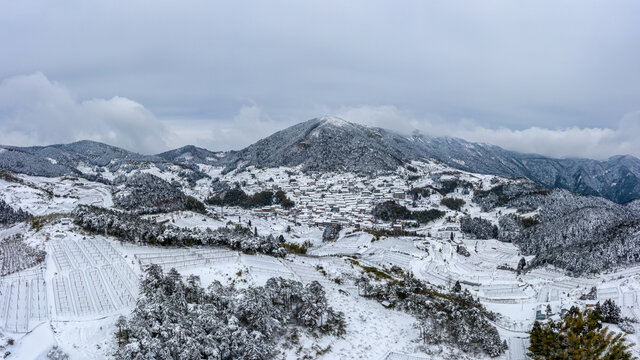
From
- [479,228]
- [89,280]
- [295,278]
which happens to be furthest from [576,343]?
[479,228]

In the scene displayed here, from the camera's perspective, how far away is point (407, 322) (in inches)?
1596

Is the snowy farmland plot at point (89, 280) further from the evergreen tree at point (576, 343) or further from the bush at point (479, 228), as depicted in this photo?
the bush at point (479, 228)

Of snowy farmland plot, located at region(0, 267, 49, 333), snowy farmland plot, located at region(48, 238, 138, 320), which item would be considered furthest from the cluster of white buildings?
snowy farmland plot, located at region(0, 267, 49, 333)

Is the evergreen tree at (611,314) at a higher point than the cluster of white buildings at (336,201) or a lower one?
lower

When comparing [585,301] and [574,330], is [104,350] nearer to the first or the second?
[574,330]

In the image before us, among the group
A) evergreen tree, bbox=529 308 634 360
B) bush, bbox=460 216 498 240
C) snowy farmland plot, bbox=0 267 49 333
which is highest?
snowy farmland plot, bbox=0 267 49 333

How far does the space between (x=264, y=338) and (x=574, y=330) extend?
34.0 m

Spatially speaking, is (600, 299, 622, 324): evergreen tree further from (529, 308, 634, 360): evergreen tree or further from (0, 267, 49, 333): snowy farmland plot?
(0, 267, 49, 333): snowy farmland plot

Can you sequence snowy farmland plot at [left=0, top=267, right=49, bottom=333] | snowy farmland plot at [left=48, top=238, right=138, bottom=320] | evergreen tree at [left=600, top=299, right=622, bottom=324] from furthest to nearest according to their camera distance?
1. evergreen tree at [left=600, top=299, right=622, bottom=324]
2. snowy farmland plot at [left=48, top=238, right=138, bottom=320]
3. snowy farmland plot at [left=0, top=267, right=49, bottom=333]

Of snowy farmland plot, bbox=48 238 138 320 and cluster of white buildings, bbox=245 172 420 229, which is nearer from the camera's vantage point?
snowy farmland plot, bbox=48 238 138 320

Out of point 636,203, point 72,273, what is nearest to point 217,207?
point 72,273

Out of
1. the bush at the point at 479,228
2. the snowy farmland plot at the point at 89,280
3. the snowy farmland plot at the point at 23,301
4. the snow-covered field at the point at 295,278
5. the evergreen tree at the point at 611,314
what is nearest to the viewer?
the snowy farmland plot at the point at 23,301

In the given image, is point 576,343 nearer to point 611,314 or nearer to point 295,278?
point 611,314

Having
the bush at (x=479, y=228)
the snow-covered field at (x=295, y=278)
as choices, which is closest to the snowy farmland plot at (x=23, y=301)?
the snow-covered field at (x=295, y=278)
